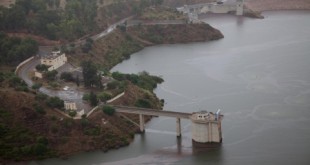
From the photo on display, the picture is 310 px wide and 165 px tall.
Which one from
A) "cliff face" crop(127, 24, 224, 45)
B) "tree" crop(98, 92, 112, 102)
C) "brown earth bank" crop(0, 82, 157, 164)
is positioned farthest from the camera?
"cliff face" crop(127, 24, 224, 45)

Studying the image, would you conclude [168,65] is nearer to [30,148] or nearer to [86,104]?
[86,104]

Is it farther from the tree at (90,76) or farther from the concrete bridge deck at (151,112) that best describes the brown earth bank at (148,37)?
the concrete bridge deck at (151,112)

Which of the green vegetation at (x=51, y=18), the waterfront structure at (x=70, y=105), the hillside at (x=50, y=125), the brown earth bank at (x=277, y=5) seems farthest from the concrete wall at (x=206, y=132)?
the brown earth bank at (x=277, y=5)

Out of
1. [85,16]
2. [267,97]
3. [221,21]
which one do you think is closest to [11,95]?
[267,97]

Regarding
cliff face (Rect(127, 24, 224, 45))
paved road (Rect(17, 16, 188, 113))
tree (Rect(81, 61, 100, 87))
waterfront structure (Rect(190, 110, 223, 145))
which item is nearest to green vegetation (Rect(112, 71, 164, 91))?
tree (Rect(81, 61, 100, 87))

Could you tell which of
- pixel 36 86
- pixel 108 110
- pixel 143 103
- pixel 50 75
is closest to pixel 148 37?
pixel 50 75

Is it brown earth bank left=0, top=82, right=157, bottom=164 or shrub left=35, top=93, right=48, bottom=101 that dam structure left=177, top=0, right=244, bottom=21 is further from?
brown earth bank left=0, top=82, right=157, bottom=164
